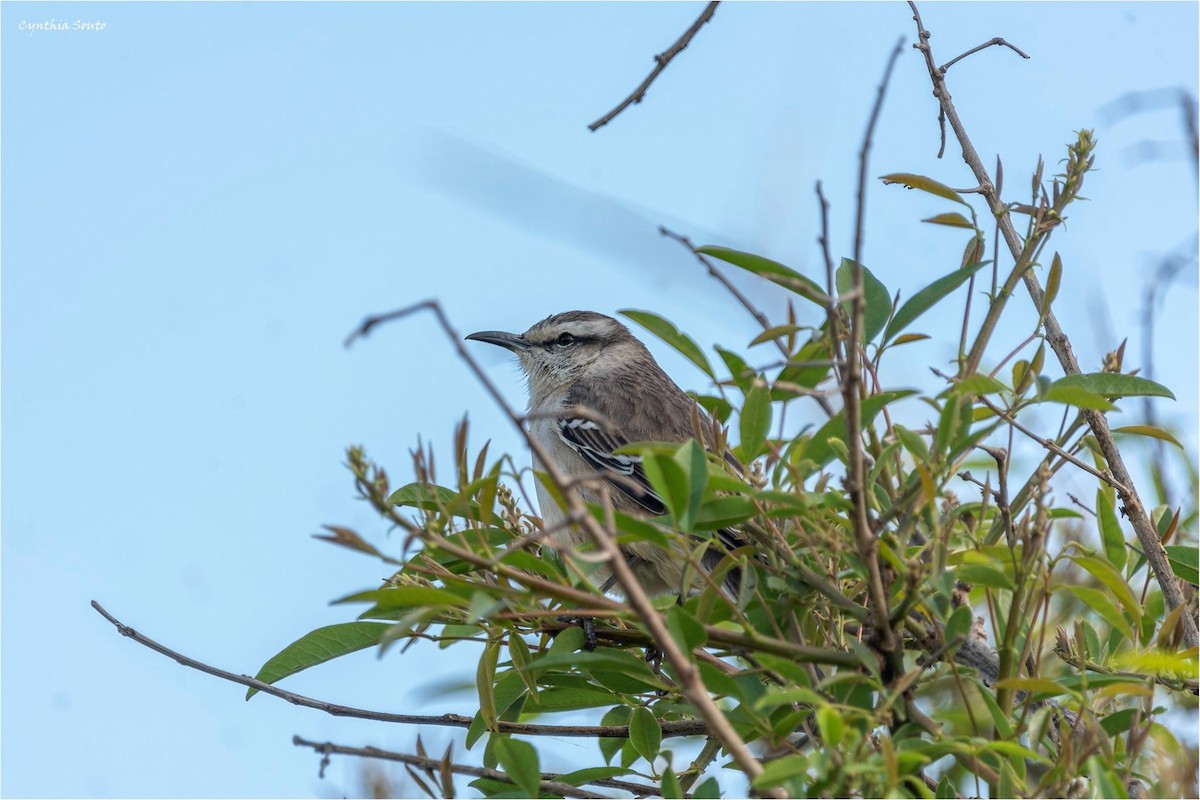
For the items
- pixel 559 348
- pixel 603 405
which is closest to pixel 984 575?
pixel 603 405

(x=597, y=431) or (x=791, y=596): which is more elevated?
(x=597, y=431)

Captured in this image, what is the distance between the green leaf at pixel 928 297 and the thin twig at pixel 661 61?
1.34 metres

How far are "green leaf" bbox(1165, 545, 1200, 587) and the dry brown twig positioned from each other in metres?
0.03

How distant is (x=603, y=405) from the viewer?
19.5 ft

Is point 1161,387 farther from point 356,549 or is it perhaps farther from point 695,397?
point 356,549

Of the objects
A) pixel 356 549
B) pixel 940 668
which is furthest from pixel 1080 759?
pixel 356 549

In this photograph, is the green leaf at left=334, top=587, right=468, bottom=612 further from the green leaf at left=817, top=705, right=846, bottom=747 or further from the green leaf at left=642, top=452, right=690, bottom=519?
the green leaf at left=817, top=705, right=846, bottom=747

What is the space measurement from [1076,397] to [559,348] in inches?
177

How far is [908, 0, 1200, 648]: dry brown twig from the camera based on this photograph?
3.13 meters

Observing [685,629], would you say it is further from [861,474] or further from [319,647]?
[319,647]

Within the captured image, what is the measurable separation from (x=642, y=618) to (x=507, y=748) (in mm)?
876

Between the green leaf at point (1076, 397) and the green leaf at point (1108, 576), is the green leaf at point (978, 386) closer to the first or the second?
the green leaf at point (1076, 397)

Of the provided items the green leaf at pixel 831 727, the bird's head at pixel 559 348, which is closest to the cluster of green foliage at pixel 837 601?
the green leaf at pixel 831 727

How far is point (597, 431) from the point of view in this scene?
5656 mm
